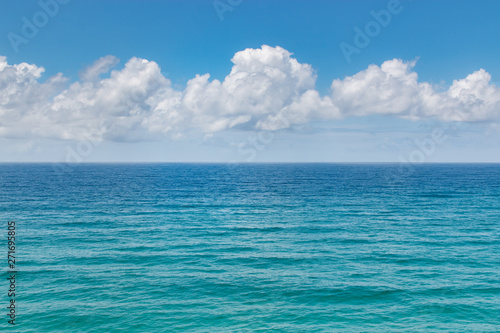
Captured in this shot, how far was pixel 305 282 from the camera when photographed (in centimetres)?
3381

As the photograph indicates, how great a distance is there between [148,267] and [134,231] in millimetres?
17779

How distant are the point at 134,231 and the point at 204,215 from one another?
53.8 ft

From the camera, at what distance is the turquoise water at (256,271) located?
1056 inches

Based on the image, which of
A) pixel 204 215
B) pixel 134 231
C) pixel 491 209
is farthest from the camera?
pixel 491 209

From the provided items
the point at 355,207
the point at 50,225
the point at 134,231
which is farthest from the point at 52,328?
the point at 355,207

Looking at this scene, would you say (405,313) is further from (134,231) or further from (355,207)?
(355,207)

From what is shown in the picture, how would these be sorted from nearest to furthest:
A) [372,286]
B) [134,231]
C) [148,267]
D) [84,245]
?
[372,286] → [148,267] → [84,245] → [134,231]

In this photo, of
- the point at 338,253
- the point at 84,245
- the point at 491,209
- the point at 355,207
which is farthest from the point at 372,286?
the point at 491,209

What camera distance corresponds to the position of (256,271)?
37.0 metres

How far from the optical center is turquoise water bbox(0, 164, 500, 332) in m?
26.8

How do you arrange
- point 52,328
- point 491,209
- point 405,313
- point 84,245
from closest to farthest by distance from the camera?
point 52,328, point 405,313, point 84,245, point 491,209

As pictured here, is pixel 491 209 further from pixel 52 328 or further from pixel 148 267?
pixel 52 328

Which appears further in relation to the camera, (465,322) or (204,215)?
(204,215)

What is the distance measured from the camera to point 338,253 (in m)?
43.1
